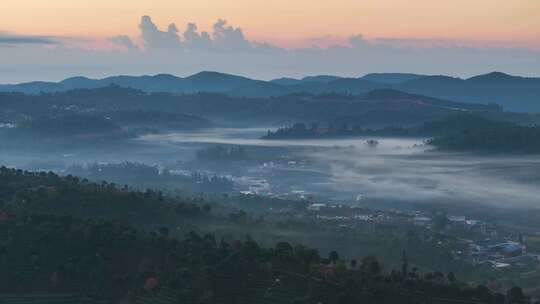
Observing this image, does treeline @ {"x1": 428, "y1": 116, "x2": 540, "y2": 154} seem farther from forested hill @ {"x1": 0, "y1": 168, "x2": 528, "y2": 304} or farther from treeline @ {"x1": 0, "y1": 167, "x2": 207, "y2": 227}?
forested hill @ {"x1": 0, "y1": 168, "x2": 528, "y2": 304}

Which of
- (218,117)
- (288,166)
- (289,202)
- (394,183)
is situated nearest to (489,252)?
(289,202)

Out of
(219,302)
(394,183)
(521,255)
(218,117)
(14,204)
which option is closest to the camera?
(219,302)

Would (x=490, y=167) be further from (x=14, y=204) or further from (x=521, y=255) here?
(x=14, y=204)

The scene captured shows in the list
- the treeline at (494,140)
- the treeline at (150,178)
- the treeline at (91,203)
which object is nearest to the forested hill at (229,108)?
the treeline at (494,140)

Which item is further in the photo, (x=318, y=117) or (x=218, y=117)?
(x=218, y=117)

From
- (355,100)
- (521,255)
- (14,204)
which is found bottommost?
(521,255)

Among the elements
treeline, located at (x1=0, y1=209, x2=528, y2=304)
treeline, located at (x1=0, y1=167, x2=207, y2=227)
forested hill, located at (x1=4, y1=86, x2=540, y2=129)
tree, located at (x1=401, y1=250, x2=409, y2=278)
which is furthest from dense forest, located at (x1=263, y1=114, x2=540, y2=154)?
treeline, located at (x1=0, y1=209, x2=528, y2=304)

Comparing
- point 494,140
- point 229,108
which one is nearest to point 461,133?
point 494,140

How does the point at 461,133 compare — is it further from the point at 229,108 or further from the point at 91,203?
the point at 91,203

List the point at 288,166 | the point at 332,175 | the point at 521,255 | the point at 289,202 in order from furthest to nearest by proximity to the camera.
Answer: the point at 288,166 < the point at 332,175 < the point at 289,202 < the point at 521,255

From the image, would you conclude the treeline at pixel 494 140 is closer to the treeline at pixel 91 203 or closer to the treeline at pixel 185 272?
the treeline at pixel 91 203
